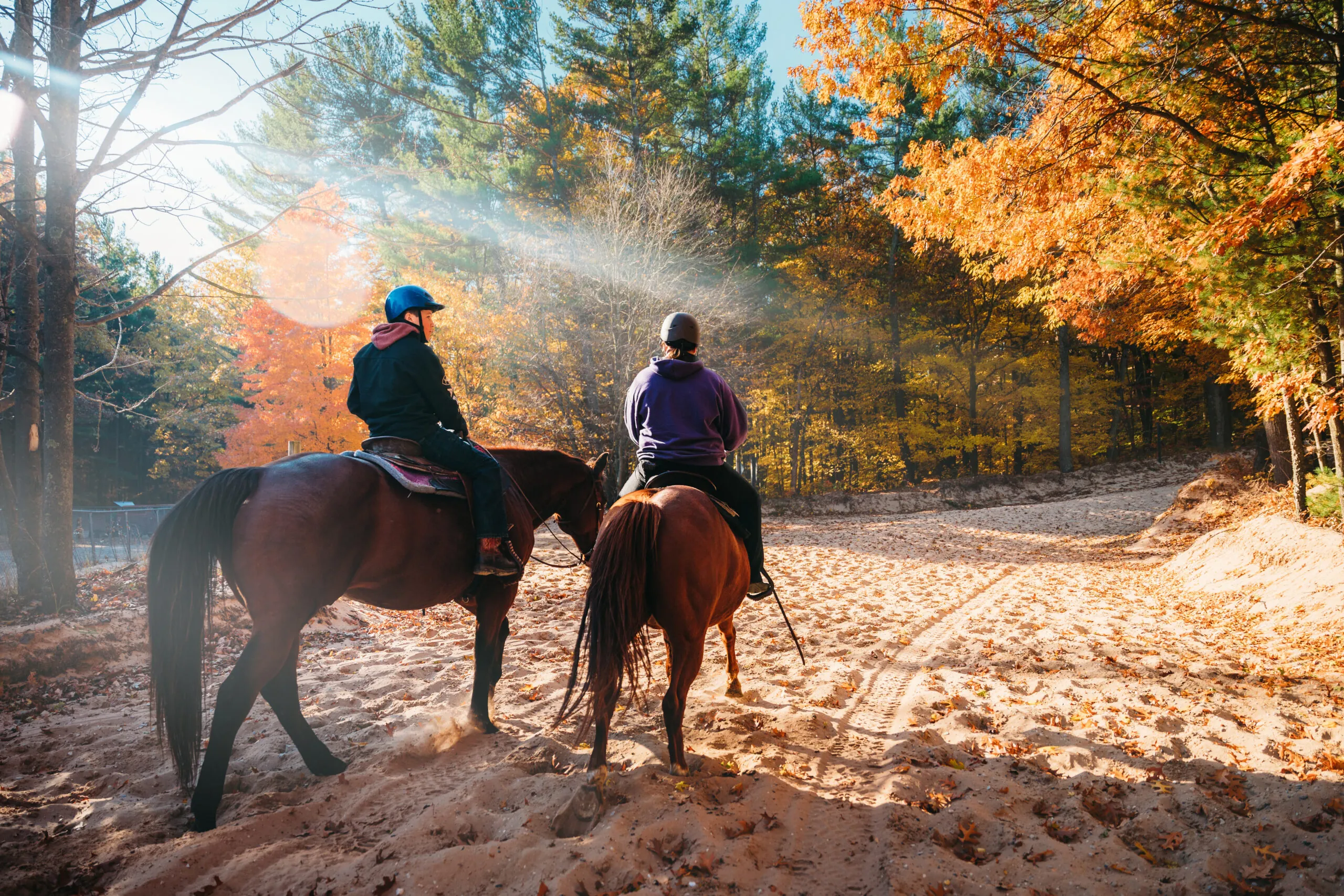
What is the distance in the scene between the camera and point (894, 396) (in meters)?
26.2

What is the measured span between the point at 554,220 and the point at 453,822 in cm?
1895

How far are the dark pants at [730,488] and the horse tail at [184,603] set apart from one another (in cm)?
221

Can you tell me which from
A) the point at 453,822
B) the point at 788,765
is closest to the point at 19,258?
the point at 453,822

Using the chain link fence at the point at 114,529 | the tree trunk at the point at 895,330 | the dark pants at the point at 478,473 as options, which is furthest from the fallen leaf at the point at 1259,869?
A: the tree trunk at the point at 895,330

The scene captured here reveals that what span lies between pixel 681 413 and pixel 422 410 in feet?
5.72

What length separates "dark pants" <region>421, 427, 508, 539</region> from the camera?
157 inches

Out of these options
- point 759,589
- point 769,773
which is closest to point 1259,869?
point 769,773

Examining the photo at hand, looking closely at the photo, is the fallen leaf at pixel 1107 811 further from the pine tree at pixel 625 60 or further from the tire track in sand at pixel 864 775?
the pine tree at pixel 625 60

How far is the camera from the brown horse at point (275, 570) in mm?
3072

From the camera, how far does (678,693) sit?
332cm

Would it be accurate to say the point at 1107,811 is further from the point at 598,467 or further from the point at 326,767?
the point at 326,767

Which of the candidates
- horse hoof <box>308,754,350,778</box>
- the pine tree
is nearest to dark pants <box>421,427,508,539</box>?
horse hoof <box>308,754,350,778</box>

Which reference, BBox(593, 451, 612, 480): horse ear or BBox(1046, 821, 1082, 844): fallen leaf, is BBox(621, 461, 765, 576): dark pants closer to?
BBox(593, 451, 612, 480): horse ear

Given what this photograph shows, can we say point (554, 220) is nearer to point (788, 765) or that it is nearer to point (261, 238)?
point (261, 238)
